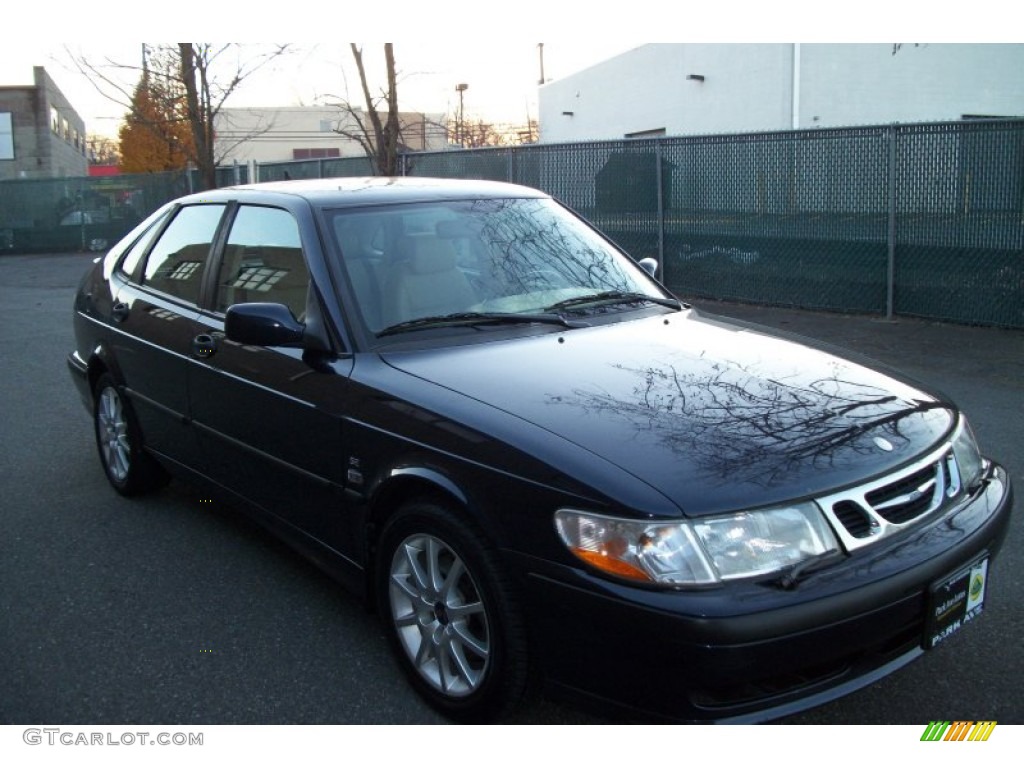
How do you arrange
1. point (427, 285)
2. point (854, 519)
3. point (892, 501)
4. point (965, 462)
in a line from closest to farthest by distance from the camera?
point (854, 519) → point (892, 501) → point (965, 462) → point (427, 285)

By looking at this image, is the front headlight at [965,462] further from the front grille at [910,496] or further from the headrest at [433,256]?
the headrest at [433,256]

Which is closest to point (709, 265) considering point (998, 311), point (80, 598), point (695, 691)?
point (998, 311)

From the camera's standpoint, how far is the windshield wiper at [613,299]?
3932 millimetres

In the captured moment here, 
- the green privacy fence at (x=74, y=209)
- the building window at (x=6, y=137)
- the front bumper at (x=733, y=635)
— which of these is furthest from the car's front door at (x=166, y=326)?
the building window at (x=6, y=137)

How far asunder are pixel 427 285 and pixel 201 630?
5.04ft

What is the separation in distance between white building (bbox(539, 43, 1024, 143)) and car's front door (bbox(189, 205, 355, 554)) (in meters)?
17.0

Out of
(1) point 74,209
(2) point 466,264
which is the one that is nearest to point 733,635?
(2) point 466,264

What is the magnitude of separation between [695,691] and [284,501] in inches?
75.9

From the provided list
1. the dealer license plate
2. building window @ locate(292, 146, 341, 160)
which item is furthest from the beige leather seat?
building window @ locate(292, 146, 341, 160)

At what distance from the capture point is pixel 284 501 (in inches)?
151

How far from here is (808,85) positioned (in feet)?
67.1

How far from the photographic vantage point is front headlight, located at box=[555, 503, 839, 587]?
8.11 ft

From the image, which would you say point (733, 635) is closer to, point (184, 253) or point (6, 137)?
point (184, 253)

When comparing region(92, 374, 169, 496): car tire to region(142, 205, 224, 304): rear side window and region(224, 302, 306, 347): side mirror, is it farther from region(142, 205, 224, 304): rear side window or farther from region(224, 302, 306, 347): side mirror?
region(224, 302, 306, 347): side mirror
